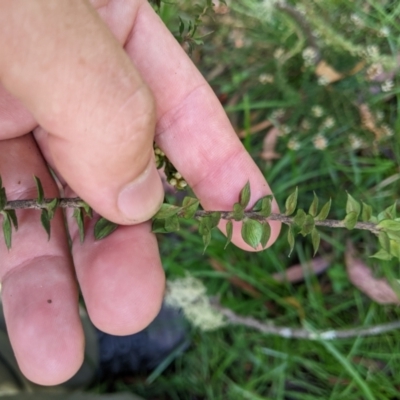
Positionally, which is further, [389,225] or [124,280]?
[124,280]

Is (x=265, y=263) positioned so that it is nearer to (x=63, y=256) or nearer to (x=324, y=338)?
(x=324, y=338)

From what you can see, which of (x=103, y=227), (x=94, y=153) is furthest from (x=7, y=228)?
(x=94, y=153)

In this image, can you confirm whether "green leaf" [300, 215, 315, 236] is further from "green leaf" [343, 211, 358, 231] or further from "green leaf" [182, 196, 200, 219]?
"green leaf" [182, 196, 200, 219]

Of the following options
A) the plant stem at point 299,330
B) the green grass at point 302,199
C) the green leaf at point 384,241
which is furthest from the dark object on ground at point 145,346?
the green leaf at point 384,241

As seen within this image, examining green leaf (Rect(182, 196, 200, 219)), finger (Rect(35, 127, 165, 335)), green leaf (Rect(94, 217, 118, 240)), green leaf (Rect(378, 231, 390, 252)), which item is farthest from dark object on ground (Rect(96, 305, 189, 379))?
green leaf (Rect(378, 231, 390, 252))

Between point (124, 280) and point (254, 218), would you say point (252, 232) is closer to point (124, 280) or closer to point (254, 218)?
point (254, 218)

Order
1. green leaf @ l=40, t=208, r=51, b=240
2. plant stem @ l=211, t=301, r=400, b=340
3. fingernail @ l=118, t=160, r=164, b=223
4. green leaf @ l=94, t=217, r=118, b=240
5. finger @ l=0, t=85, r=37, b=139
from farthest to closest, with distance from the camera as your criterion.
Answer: plant stem @ l=211, t=301, r=400, b=340 → finger @ l=0, t=85, r=37, b=139 → green leaf @ l=94, t=217, r=118, b=240 → green leaf @ l=40, t=208, r=51, b=240 → fingernail @ l=118, t=160, r=164, b=223

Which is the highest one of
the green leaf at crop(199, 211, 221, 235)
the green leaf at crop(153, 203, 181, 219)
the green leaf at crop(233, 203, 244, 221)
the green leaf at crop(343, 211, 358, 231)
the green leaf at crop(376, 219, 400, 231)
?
the green leaf at crop(153, 203, 181, 219)

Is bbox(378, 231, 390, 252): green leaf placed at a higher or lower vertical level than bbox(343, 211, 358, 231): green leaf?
lower
